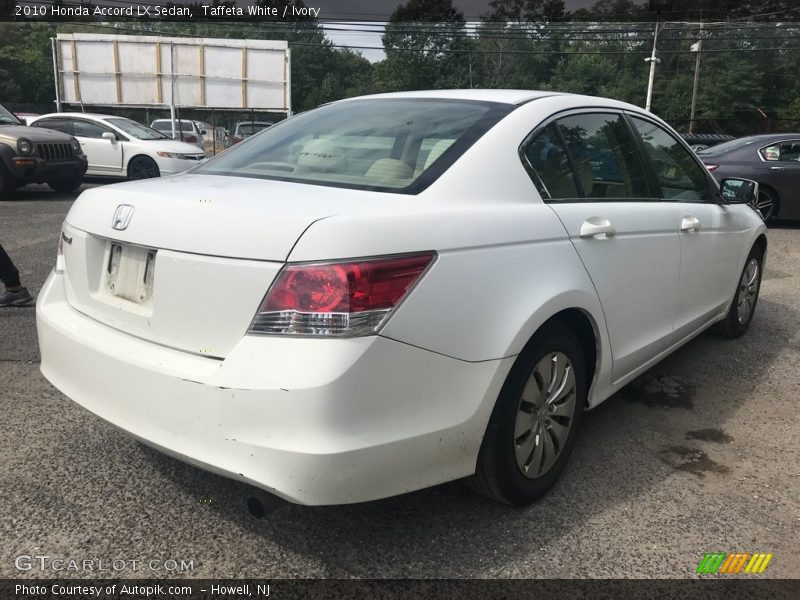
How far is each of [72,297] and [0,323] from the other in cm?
266

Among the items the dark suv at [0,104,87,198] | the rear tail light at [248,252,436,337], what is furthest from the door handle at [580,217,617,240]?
the dark suv at [0,104,87,198]

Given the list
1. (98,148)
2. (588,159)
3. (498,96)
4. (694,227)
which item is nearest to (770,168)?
(694,227)

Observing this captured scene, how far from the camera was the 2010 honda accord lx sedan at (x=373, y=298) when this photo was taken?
1.87m

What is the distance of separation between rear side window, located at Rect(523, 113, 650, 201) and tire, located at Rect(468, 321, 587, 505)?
0.62 meters

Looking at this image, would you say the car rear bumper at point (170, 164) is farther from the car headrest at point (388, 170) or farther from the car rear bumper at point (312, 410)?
the car rear bumper at point (312, 410)

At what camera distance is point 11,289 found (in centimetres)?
500

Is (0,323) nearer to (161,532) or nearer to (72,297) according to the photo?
(72,297)

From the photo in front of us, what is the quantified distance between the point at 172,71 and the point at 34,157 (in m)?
13.2

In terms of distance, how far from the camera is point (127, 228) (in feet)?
7.29

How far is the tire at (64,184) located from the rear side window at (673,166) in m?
10.8

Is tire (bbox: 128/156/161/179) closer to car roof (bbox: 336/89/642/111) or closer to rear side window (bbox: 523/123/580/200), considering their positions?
car roof (bbox: 336/89/642/111)

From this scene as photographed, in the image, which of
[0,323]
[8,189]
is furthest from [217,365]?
[8,189]

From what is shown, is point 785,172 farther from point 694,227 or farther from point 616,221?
point 616,221

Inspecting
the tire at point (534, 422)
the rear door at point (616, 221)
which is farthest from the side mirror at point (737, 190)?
the tire at point (534, 422)
